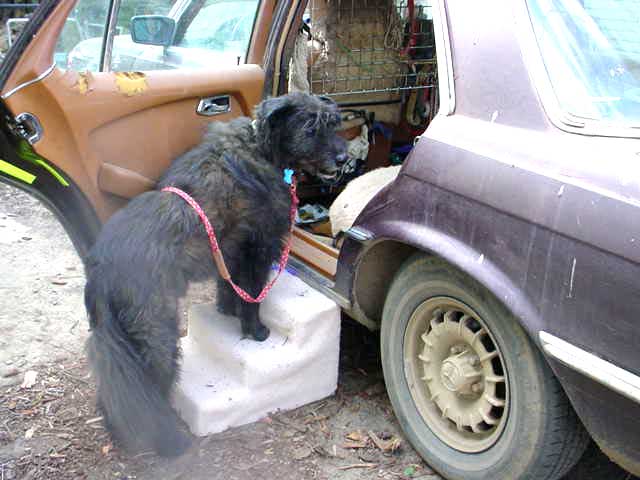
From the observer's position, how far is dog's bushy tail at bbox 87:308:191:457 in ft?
8.70

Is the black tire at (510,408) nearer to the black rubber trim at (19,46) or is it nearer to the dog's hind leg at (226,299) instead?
the dog's hind leg at (226,299)

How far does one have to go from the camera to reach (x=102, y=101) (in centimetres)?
300

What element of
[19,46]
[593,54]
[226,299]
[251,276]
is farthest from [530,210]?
[19,46]

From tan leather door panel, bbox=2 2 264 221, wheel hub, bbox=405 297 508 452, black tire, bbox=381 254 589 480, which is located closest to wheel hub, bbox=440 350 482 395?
wheel hub, bbox=405 297 508 452

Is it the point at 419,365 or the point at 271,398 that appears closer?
the point at 419,365

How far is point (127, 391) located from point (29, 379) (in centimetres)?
124

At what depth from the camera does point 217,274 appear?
10.2ft

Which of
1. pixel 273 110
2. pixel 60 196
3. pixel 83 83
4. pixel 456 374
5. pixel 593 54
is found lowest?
pixel 456 374

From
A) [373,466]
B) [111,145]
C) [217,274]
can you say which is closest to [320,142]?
[217,274]

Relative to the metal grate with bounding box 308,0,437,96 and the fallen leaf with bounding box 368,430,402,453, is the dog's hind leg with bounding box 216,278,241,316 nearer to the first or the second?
the fallen leaf with bounding box 368,430,402,453

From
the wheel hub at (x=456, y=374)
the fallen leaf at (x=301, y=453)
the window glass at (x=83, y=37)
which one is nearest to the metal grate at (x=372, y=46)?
the window glass at (x=83, y=37)

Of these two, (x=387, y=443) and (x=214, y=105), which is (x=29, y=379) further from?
(x=387, y=443)

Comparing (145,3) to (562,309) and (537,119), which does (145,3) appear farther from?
(562,309)

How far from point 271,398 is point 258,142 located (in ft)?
4.23
